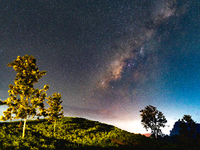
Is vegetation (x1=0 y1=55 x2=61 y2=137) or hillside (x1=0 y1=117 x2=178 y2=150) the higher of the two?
vegetation (x1=0 y1=55 x2=61 y2=137)

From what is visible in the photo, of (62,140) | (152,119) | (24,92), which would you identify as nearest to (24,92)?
(24,92)

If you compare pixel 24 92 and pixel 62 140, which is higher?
pixel 24 92

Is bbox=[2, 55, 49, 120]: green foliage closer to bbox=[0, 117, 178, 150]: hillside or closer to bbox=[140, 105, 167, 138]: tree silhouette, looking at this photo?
bbox=[0, 117, 178, 150]: hillside

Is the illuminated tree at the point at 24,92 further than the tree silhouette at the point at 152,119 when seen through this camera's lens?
No

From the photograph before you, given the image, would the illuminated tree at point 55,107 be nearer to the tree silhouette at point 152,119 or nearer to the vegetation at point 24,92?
the vegetation at point 24,92

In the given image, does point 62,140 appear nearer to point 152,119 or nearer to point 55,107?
point 55,107

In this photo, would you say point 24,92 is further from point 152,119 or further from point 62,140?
point 152,119

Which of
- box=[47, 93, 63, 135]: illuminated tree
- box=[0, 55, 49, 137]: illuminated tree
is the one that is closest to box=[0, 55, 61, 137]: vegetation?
box=[0, 55, 49, 137]: illuminated tree

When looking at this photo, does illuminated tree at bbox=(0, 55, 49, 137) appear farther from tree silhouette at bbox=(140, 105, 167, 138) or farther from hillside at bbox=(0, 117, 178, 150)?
tree silhouette at bbox=(140, 105, 167, 138)

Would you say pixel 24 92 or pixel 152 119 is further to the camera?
pixel 152 119

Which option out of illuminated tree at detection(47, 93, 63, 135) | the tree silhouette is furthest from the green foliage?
the tree silhouette

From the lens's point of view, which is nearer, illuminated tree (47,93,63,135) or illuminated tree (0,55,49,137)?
illuminated tree (0,55,49,137)

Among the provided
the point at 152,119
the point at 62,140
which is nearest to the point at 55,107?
the point at 62,140

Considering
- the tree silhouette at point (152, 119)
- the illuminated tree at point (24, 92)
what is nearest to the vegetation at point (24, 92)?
the illuminated tree at point (24, 92)
